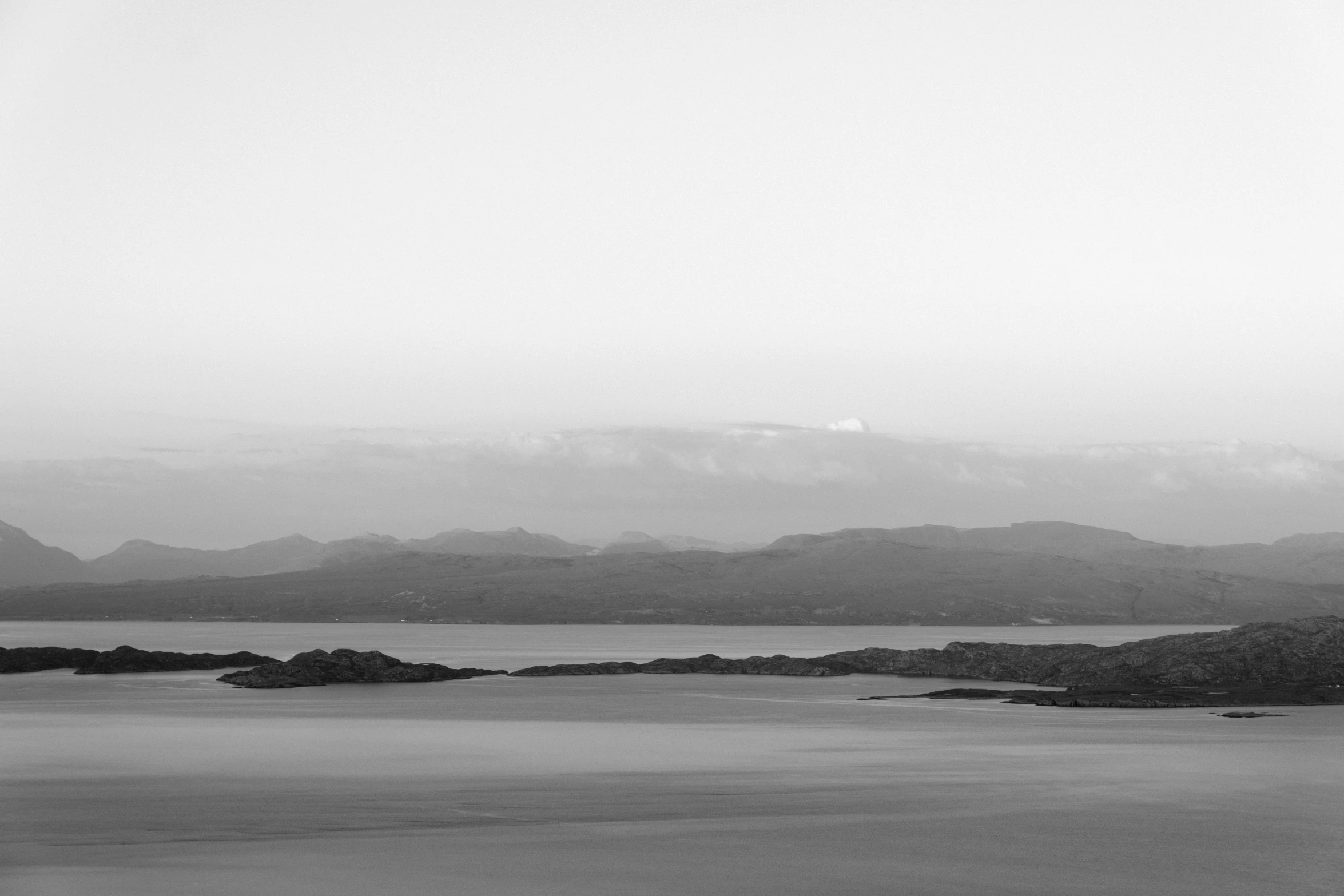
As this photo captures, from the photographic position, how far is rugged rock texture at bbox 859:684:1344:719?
4159 centimetres

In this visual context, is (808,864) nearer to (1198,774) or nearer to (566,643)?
(1198,774)

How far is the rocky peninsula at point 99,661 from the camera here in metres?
60.9

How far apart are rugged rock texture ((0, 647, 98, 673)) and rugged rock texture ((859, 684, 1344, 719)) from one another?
38.3 m

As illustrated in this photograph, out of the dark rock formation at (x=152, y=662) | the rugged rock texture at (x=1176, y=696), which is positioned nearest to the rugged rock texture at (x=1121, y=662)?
the rugged rock texture at (x=1176, y=696)

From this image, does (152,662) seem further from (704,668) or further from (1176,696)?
(1176,696)

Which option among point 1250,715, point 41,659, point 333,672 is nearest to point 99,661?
point 41,659

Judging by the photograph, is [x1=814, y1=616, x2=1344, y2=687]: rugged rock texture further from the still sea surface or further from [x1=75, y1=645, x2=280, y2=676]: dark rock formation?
[x1=75, y1=645, x2=280, y2=676]: dark rock formation

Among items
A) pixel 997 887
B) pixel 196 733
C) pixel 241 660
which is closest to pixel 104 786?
pixel 196 733

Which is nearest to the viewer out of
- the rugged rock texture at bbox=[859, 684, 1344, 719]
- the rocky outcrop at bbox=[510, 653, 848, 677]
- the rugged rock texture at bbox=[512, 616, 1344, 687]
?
the rugged rock texture at bbox=[859, 684, 1344, 719]

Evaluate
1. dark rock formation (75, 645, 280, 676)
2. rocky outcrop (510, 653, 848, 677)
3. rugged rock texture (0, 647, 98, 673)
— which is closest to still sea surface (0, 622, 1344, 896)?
rocky outcrop (510, 653, 848, 677)

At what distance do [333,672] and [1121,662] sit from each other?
99.4 ft

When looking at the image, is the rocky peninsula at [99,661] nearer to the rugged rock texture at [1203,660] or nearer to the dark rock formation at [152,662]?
the dark rock formation at [152,662]

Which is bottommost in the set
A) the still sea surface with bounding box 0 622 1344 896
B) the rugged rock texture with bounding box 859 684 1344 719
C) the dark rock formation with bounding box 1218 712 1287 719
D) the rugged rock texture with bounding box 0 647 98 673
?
the still sea surface with bounding box 0 622 1344 896

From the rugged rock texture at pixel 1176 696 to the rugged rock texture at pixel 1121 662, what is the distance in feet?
3.98
